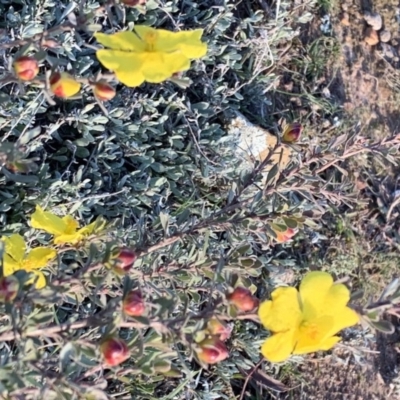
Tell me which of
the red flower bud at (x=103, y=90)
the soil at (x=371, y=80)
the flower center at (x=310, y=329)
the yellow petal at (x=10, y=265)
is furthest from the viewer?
the soil at (x=371, y=80)

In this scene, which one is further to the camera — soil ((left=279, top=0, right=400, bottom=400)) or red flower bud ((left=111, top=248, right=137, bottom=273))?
soil ((left=279, top=0, right=400, bottom=400))

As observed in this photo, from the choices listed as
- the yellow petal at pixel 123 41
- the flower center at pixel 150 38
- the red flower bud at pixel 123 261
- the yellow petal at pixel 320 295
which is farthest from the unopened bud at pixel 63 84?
the yellow petal at pixel 320 295

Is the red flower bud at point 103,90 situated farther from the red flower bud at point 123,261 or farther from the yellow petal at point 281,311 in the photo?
the yellow petal at point 281,311

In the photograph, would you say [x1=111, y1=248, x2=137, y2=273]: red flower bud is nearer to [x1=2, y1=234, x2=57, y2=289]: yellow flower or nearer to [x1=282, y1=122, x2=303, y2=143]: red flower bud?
[x1=2, y1=234, x2=57, y2=289]: yellow flower

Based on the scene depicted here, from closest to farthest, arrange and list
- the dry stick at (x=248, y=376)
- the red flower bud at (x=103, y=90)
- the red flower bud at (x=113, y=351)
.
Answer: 1. the red flower bud at (x=113, y=351)
2. the red flower bud at (x=103, y=90)
3. the dry stick at (x=248, y=376)

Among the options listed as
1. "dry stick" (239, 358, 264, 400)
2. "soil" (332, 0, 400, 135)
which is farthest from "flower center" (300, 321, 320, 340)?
"soil" (332, 0, 400, 135)

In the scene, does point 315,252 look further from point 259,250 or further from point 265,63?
point 265,63
